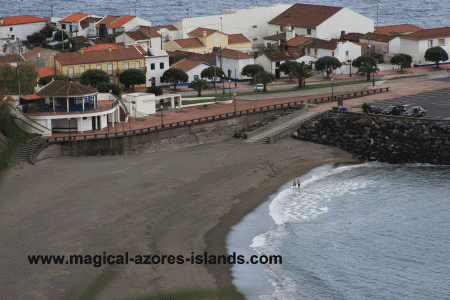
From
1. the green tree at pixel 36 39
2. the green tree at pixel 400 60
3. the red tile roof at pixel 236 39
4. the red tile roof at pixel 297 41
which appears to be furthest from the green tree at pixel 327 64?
the green tree at pixel 36 39


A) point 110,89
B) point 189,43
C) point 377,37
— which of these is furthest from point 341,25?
point 110,89

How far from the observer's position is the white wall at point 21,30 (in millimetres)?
130375

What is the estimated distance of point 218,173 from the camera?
55812 mm

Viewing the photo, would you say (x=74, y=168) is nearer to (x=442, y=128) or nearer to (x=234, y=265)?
(x=234, y=265)

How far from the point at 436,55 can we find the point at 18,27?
79.1m

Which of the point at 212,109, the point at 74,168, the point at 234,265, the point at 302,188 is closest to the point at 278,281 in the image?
the point at 234,265

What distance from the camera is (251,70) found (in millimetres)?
94312

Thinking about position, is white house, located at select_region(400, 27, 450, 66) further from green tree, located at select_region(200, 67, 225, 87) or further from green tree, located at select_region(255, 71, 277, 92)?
green tree, located at select_region(200, 67, 225, 87)

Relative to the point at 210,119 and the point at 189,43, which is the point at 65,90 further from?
the point at 189,43

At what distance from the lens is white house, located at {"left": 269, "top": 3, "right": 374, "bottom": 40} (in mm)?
114000

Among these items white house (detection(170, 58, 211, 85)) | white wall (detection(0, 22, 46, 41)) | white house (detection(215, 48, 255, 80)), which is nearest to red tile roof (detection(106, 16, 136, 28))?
white wall (detection(0, 22, 46, 41))

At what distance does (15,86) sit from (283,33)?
182 ft

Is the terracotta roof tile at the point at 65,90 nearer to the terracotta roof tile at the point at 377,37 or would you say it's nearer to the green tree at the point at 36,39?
the terracotta roof tile at the point at 377,37

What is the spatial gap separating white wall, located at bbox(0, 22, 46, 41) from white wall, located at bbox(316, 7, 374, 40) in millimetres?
58065
